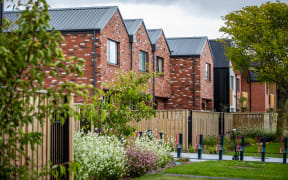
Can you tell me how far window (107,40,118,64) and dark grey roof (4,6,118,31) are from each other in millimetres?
1403

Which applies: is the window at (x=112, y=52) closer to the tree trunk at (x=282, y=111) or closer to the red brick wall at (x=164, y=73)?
the red brick wall at (x=164, y=73)

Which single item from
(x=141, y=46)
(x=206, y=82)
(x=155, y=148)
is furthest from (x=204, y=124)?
(x=206, y=82)

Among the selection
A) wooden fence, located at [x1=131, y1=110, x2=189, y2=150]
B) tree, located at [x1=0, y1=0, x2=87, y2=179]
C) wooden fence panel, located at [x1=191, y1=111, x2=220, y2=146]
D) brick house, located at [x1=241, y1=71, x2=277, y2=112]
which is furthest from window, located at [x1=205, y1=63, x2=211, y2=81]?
tree, located at [x1=0, y1=0, x2=87, y2=179]

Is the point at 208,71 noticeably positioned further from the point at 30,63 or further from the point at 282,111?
the point at 30,63

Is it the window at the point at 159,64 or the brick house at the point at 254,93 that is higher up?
the window at the point at 159,64

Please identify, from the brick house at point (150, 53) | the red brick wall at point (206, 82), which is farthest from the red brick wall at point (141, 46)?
the red brick wall at point (206, 82)

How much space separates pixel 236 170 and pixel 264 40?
49.5ft

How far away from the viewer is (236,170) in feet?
38.8

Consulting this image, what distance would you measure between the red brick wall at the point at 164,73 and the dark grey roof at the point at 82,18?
6600 mm

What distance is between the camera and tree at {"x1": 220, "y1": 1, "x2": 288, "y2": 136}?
2469 cm

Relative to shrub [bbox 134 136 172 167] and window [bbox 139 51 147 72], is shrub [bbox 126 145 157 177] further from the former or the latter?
window [bbox 139 51 147 72]

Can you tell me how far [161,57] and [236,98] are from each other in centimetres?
1489

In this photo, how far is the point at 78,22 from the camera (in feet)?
71.7

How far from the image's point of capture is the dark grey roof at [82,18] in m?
21.4
